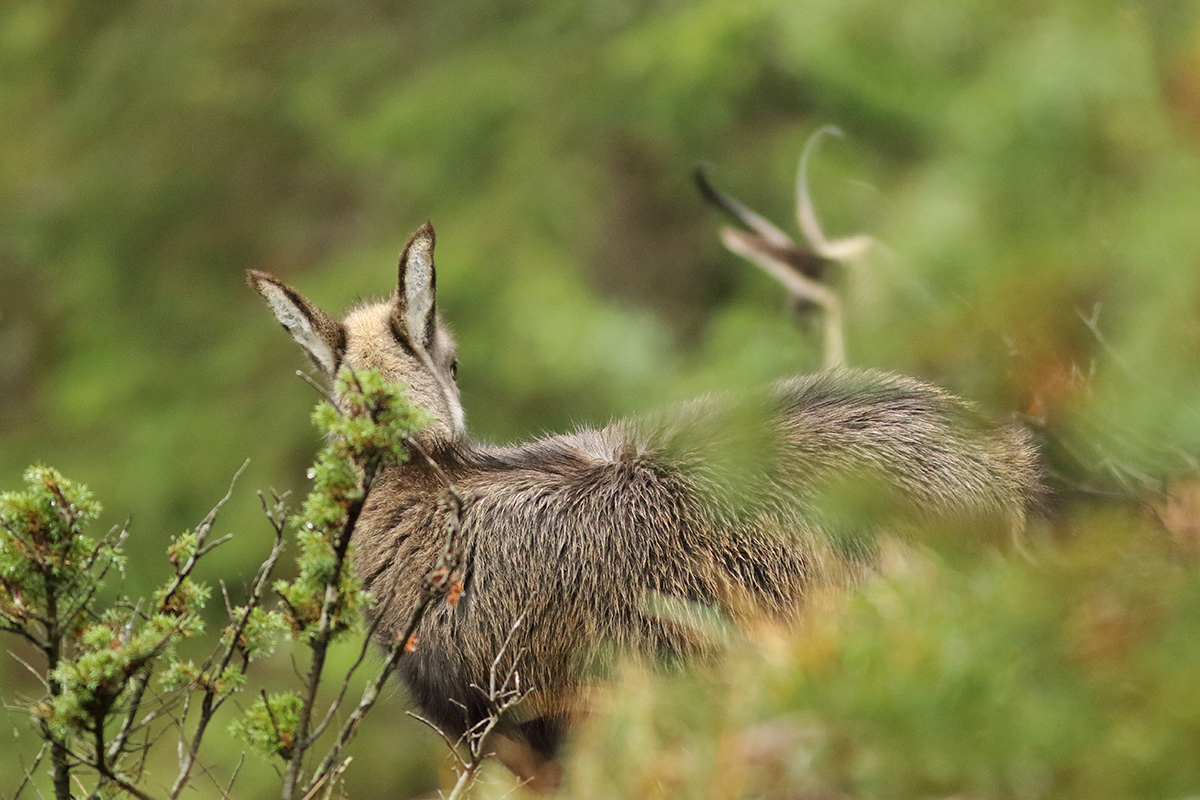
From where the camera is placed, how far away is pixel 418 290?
10.3ft

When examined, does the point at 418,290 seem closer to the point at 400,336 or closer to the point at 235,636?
the point at 400,336

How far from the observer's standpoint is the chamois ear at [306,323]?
2.94 meters

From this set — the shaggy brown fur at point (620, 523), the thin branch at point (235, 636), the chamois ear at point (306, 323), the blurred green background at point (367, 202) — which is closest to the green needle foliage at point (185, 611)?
the thin branch at point (235, 636)

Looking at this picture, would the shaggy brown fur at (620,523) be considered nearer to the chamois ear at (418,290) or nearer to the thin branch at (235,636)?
the chamois ear at (418,290)

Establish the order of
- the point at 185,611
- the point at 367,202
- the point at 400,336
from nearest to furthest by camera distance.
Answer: the point at 185,611 < the point at 400,336 < the point at 367,202

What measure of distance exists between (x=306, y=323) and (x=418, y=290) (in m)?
0.30

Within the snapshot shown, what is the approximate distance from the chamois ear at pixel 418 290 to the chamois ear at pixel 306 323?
0.18 m

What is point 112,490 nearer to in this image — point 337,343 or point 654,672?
point 337,343

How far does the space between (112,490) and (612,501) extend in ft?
16.0

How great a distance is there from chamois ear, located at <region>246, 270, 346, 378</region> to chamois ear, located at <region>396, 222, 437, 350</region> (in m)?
0.18

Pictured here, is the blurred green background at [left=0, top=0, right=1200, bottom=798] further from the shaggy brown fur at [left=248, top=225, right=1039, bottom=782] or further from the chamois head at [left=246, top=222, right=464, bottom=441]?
the chamois head at [left=246, top=222, right=464, bottom=441]

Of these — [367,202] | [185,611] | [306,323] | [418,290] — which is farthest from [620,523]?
[367,202]

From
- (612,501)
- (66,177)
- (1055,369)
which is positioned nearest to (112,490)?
(66,177)

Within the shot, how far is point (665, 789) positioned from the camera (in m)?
1.29
